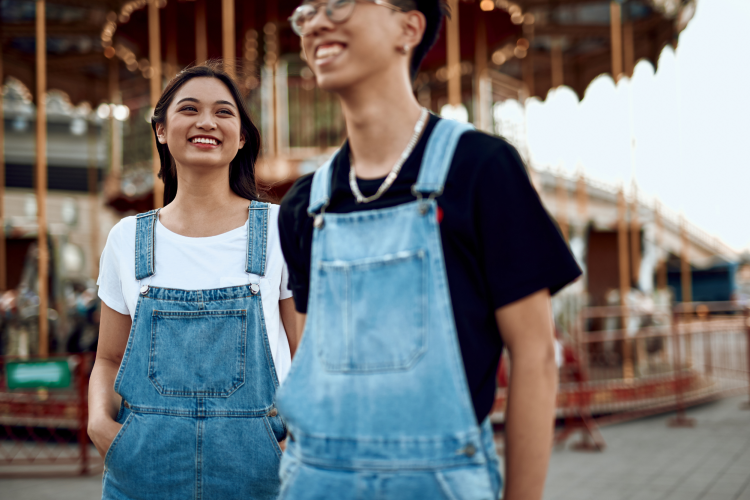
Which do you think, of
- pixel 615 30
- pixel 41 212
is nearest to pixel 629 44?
pixel 615 30

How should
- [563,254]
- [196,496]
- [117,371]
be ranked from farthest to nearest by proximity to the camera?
[117,371], [196,496], [563,254]

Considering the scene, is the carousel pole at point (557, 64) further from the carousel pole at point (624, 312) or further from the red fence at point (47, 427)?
the red fence at point (47, 427)

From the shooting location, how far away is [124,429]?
6.34ft

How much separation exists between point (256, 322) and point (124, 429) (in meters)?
Answer: 0.48

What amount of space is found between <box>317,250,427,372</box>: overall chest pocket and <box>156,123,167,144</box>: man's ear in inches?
43.3

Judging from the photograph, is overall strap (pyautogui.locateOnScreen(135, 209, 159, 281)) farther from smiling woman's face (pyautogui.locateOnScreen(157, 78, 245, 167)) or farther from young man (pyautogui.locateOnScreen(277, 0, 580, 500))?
young man (pyautogui.locateOnScreen(277, 0, 580, 500))

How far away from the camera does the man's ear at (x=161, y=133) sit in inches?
85.4

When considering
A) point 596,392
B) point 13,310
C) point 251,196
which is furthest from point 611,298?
point 251,196

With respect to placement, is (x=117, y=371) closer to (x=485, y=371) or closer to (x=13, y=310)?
(x=485, y=371)

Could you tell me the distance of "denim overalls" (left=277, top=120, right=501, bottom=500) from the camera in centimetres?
122

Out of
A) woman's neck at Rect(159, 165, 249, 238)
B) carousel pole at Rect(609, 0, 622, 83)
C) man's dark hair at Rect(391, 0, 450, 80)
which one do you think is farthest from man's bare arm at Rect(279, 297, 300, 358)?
carousel pole at Rect(609, 0, 622, 83)

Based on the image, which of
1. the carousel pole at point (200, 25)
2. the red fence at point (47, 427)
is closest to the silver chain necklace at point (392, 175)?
the red fence at point (47, 427)

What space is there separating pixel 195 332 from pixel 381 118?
93 centimetres

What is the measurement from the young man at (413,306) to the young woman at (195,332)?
598mm
